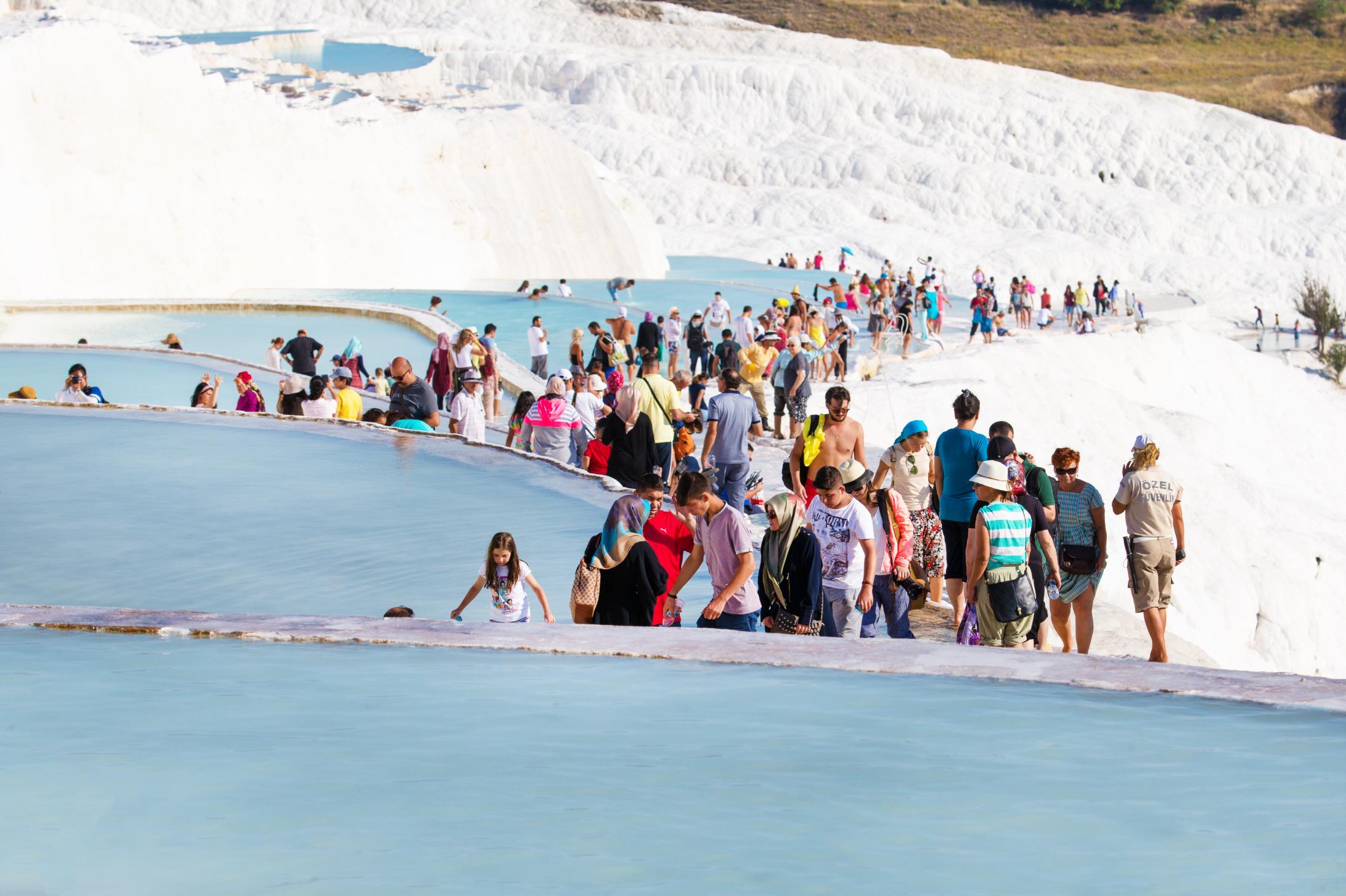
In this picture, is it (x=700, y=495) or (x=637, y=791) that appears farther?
(x=700, y=495)

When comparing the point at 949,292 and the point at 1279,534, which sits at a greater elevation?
the point at 949,292

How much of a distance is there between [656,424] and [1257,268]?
4888cm

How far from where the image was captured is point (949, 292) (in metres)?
48.9

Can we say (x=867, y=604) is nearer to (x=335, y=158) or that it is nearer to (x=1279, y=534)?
(x=1279, y=534)

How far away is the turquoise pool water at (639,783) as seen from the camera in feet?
10.7

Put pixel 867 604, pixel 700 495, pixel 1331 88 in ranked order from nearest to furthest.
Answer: pixel 700 495
pixel 867 604
pixel 1331 88

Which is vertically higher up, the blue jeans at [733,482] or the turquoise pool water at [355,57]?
the turquoise pool water at [355,57]

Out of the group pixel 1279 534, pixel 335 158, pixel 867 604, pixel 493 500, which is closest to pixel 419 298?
pixel 335 158

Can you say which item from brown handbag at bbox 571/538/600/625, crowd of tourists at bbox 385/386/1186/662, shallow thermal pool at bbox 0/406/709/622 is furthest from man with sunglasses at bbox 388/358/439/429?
brown handbag at bbox 571/538/600/625

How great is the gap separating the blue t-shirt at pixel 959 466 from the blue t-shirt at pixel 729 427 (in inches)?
64.9

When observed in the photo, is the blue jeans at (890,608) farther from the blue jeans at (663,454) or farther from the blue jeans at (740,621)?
the blue jeans at (663,454)

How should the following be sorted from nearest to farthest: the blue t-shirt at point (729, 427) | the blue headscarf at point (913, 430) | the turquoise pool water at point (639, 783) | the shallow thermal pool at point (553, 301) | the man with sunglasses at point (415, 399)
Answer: the turquoise pool water at point (639, 783) → the blue headscarf at point (913, 430) → the blue t-shirt at point (729, 427) → the man with sunglasses at point (415, 399) → the shallow thermal pool at point (553, 301)

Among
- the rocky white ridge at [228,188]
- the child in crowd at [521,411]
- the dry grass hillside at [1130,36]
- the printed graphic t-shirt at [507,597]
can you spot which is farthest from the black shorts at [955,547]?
the dry grass hillside at [1130,36]

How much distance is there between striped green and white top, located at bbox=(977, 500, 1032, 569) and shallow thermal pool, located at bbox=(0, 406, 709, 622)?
1.66 m
